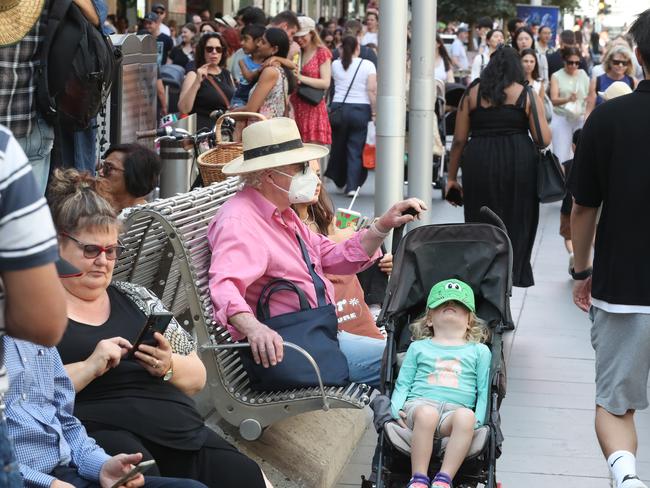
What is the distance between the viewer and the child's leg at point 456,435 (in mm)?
4398

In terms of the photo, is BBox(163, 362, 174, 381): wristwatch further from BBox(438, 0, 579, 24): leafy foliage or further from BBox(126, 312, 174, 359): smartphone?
BBox(438, 0, 579, 24): leafy foliage

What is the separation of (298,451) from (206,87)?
627 cm

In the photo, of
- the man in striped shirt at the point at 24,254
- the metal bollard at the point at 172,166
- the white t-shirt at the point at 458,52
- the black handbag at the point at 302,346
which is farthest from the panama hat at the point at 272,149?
the white t-shirt at the point at 458,52

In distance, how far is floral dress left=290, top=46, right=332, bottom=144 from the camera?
40.0ft

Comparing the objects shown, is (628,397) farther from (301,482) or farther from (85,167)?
(85,167)

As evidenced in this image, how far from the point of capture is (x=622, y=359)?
4.59 metres

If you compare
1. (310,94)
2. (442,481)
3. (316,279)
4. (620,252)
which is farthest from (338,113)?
(442,481)

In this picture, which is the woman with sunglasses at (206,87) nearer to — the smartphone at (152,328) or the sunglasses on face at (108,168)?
the sunglasses on face at (108,168)

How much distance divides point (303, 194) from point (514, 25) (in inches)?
546

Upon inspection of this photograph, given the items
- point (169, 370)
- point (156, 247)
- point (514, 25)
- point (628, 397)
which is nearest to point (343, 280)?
point (156, 247)

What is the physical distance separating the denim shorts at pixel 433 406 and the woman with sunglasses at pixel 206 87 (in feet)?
21.7

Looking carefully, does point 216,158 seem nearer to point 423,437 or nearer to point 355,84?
point 423,437

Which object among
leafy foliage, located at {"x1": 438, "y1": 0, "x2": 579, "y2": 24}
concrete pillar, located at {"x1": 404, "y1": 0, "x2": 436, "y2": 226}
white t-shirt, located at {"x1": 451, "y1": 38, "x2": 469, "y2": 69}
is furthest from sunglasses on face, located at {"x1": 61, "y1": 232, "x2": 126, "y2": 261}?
leafy foliage, located at {"x1": 438, "y1": 0, "x2": 579, "y2": 24}

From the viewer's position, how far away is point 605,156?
180 inches
